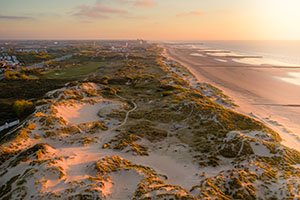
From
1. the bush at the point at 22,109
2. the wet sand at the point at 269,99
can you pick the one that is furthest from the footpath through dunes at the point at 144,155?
the wet sand at the point at 269,99

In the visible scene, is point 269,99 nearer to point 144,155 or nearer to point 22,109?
point 144,155

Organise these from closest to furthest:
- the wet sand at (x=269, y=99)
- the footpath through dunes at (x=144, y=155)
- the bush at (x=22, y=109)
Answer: the footpath through dunes at (x=144, y=155), the wet sand at (x=269, y=99), the bush at (x=22, y=109)

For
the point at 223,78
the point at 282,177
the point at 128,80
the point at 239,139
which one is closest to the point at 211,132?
the point at 239,139

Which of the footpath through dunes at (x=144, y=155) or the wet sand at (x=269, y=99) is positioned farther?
the wet sand at (x=269, y=99)

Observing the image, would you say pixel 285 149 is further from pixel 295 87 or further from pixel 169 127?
pixel 295 87

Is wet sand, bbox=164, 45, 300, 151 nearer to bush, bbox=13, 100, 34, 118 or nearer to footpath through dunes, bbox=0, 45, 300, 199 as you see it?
footpath through dunes, bbox=0, 45, 300, 199

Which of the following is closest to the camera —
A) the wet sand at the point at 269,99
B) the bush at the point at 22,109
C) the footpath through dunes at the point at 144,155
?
the footpath through dunes at the point at 144,155

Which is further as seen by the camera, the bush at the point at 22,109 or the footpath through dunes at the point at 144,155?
the bush at the point at 22,109

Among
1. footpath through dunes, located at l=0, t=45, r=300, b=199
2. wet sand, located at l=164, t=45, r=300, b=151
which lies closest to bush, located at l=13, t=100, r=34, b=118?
footpath through dunes, located at l=0, t=45, r=300, b=199

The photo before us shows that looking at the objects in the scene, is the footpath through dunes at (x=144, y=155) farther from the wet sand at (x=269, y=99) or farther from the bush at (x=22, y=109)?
the wet sand at (x=269, y=99)
